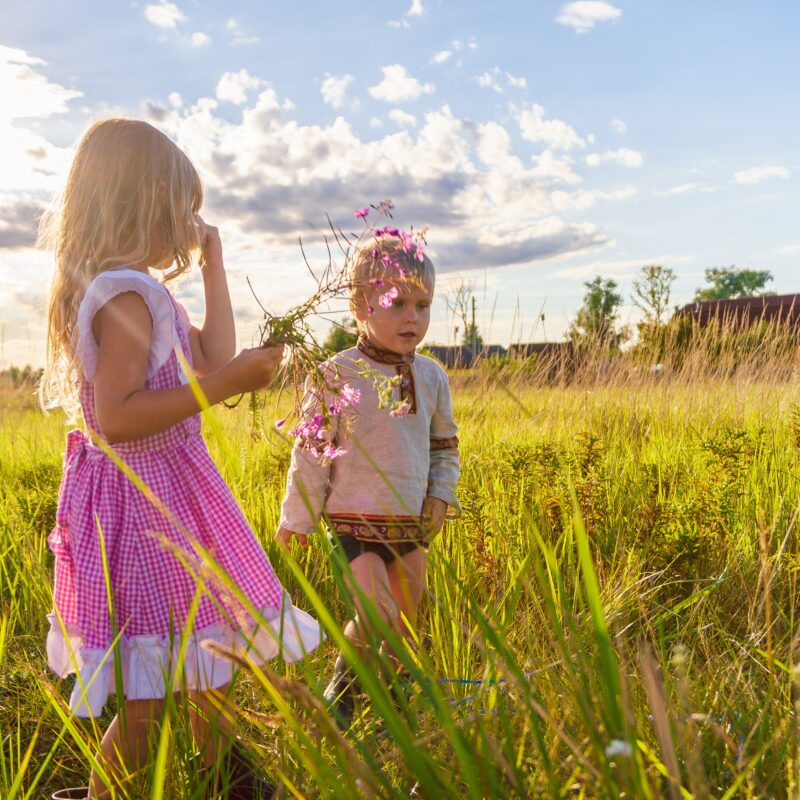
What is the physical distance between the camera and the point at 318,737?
58.1 inches

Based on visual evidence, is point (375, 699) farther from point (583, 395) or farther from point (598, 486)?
point (583, 395)

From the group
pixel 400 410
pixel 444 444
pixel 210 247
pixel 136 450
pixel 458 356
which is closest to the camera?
pixel 136 450

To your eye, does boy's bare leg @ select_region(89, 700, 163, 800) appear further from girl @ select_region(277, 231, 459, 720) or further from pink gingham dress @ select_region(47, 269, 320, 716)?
girl @ select_region(277, 231, 459, 720)

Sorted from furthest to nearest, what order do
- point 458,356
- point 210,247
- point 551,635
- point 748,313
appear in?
1. point 748,313
2. point 458,356
3. point 210,247
4. point 551,635

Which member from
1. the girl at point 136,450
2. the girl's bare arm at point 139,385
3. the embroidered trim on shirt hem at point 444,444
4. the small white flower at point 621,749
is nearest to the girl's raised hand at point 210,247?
the girl at point 136,450

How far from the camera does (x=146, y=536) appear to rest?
1.85m

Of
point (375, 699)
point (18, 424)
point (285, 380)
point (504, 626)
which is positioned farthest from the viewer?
point (18, 424)

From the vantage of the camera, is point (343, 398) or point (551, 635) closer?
point (551, 635)

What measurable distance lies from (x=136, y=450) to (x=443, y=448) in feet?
4.28

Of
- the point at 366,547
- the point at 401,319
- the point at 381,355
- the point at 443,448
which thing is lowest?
the point at 366,547

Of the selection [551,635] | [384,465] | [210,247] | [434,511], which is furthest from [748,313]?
[551,635]

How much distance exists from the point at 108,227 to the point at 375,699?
156 centimetres

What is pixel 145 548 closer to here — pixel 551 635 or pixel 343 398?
pixel 343 398

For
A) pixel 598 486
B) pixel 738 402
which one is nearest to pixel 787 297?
pixel 738 402
